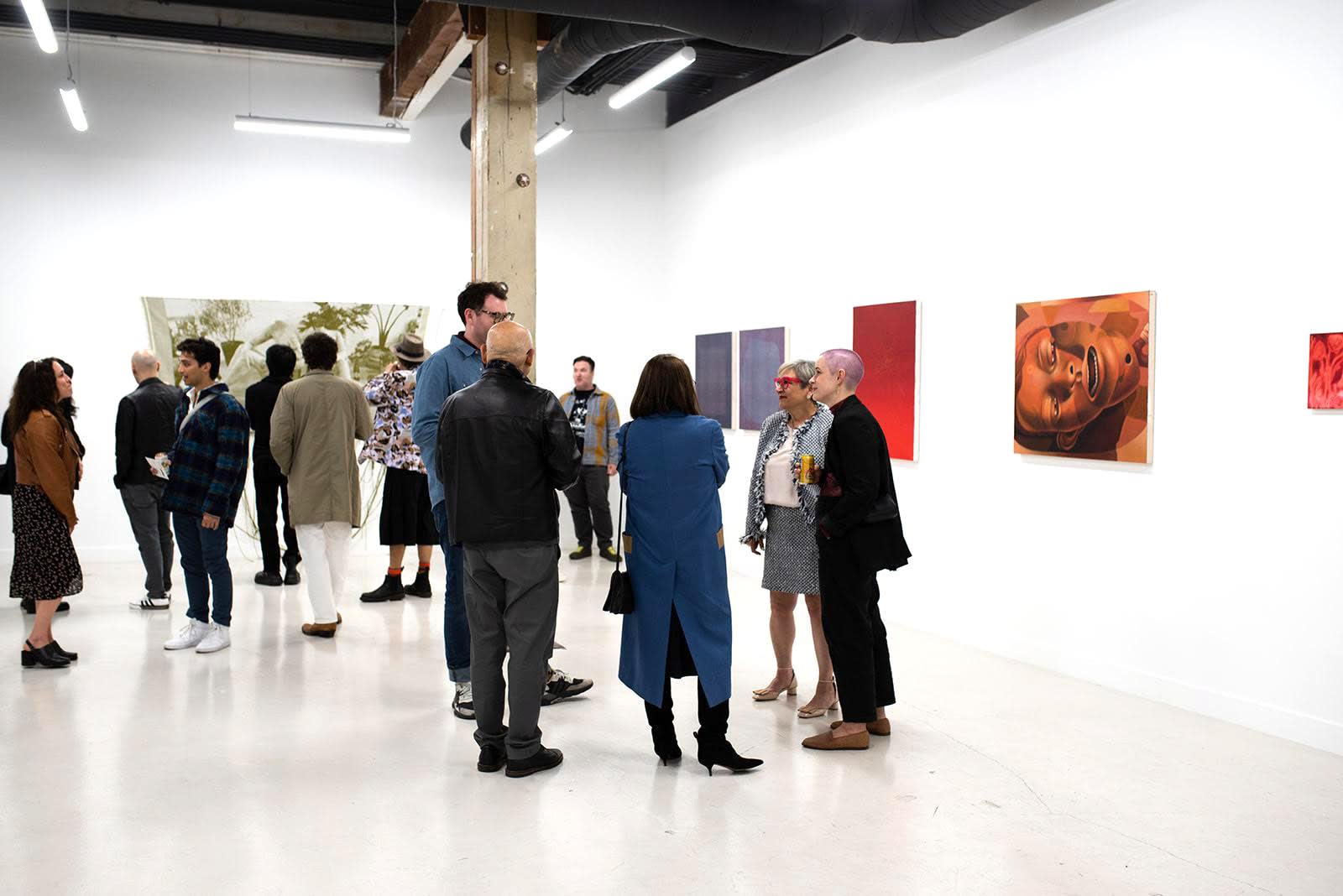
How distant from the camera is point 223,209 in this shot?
935 cm

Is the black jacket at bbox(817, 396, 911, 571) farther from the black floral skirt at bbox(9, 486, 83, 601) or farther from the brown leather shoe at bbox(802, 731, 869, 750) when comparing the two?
the black floral skirt at bbox(9, 486, 83, 601)

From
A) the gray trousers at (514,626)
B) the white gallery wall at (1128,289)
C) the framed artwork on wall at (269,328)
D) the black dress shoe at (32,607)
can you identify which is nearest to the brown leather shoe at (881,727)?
the white gallery wall at (1128,289)

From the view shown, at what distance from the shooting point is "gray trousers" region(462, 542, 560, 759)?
3.95 metres

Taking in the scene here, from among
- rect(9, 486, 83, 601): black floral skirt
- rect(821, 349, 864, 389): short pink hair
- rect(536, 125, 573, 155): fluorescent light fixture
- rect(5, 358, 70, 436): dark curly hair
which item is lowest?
rect(9, 486, 83, 601): black floral skirt

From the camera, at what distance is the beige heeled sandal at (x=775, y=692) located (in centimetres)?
514

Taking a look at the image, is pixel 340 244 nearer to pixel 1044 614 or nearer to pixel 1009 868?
pixel 1044 614

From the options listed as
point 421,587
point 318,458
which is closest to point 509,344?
point 318,458

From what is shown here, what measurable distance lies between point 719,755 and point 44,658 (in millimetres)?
3728

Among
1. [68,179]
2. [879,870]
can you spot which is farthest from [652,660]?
[68,179]

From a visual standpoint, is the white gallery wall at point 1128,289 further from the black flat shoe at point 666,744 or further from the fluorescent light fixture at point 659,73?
the black flat shoe at point 666,744

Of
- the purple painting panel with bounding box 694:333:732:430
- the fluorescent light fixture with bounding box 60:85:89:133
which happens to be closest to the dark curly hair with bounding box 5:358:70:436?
the fluorescent light fixture with bounding box 60:85:89:133

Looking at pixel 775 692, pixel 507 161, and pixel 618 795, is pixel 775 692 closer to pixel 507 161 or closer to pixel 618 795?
pixel 618 795

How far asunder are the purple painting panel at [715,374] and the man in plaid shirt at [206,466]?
4.22 m

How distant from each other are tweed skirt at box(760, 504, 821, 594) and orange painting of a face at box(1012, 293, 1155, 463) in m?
1.78
